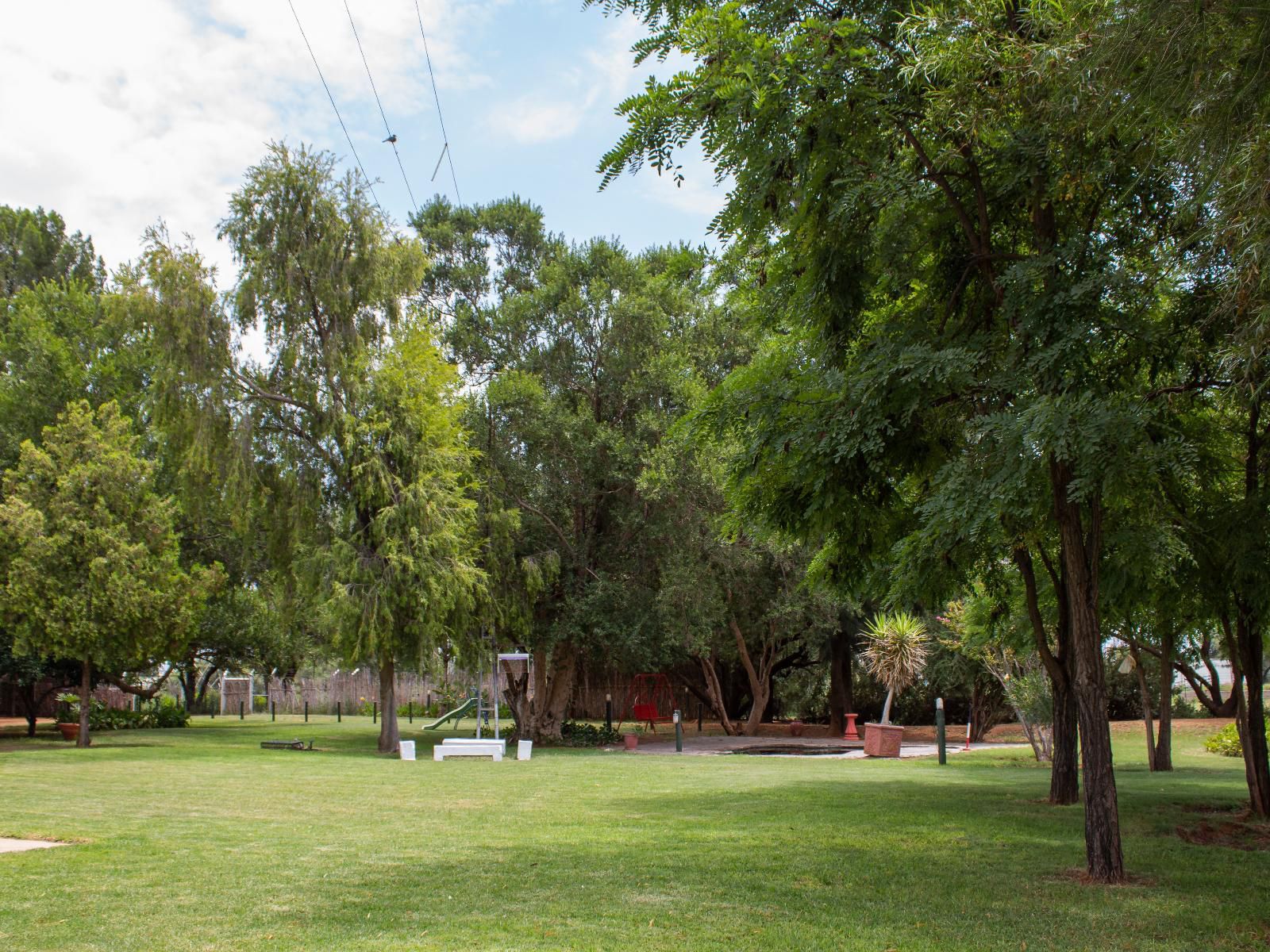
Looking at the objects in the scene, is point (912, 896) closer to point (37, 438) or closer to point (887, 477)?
point (887, 477)

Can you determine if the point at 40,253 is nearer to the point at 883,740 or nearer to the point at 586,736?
the point at 586,736

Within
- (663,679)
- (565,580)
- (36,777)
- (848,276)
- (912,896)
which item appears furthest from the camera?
(663,679)

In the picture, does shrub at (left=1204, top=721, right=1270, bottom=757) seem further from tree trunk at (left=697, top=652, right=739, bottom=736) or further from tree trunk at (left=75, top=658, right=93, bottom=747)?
tree trunk at (left=75, top=658, right=93, bottom=747)

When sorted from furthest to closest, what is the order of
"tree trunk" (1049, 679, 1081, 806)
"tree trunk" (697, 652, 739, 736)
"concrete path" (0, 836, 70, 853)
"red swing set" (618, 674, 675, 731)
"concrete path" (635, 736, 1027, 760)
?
"red swing set" (618, 674, 675, 731), "tree trunk" (697, 652, 739, 736), "concrete path" (635, 736, 1027, 760), "tree trunk" (1049, 679, 1081, 806), "concrete path" (0, 836, 70, 853)

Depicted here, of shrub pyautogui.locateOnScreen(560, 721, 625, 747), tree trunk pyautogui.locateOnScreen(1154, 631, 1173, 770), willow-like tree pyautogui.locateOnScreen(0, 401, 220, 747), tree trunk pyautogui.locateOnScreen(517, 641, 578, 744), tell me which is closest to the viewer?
tree trunk pyautogui.locateOnScreen(1154, 631, 1173, 770)

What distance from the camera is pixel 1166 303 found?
9.30m

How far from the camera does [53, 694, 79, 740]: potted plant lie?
2773 centimetres

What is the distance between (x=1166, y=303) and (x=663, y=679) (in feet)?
94.4

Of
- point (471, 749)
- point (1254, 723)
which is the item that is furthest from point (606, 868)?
point (471, 749)

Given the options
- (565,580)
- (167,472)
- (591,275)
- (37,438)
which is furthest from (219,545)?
(591,275)

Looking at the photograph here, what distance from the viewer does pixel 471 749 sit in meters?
20.8

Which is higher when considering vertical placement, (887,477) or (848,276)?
(848,276)


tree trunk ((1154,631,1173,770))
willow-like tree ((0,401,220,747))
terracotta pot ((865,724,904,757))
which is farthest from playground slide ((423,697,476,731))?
tree trunk ((1154,631,1173,770))

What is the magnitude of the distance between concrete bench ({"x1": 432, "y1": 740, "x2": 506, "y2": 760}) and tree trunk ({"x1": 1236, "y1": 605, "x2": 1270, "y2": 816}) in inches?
533
